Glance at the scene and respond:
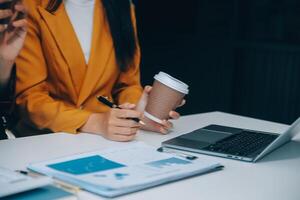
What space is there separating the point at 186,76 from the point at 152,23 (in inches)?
20.7

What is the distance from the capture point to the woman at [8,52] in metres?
1.42

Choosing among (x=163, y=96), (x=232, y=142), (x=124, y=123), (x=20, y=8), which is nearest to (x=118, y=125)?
(x=124, y=123)

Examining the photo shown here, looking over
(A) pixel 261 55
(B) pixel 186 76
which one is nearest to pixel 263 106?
(A) pixel 261 55

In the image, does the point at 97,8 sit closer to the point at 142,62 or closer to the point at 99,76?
the point at 99,76

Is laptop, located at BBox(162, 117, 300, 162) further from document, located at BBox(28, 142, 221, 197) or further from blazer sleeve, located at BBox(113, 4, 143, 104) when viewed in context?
blazer sleeve, located at BBox(113, 4, 143, 104)

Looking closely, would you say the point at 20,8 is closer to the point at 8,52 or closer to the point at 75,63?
the point at 8,52

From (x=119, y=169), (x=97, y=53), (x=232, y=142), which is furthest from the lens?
(x=97, y=53)

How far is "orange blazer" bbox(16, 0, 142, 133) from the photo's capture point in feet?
5.54

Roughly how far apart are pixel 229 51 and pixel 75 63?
2.44 m

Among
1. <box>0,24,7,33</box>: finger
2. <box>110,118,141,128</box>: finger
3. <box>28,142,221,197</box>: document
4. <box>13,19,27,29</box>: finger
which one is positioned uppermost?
<box>13,19,27,29</box>: finger

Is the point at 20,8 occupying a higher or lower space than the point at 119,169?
higher

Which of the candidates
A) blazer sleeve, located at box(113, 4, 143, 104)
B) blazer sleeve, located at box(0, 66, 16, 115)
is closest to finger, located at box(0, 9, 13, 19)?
blazer sleeve, located at box(0, 66, 16, 115)

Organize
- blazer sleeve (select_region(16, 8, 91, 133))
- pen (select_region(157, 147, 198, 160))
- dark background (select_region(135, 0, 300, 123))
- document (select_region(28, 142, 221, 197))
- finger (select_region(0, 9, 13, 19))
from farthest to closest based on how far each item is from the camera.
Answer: dark background (select_region(135, 0, 300, 123)) → blazer sleeve (select_region(16, 8, 91, 133)) → finger (select_region(0, 9, 13, 19)) → pen (select_region(157, 147, 198, 160)) → document (select_region(28, 142, 221, 197))

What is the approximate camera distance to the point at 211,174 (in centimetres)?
115
